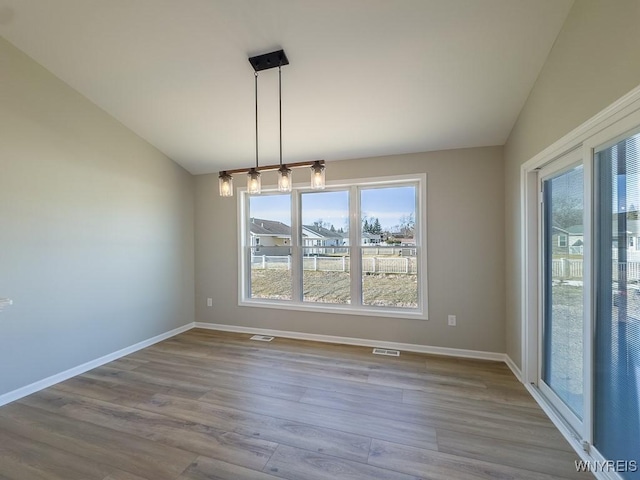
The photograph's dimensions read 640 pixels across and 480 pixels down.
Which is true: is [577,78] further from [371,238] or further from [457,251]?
[371,238]

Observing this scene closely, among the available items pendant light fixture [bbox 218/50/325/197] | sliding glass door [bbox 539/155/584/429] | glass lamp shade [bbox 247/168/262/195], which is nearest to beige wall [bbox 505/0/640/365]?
sliding glass door [bbox 539/155/584/429]

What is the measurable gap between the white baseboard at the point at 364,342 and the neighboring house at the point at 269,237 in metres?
1.17

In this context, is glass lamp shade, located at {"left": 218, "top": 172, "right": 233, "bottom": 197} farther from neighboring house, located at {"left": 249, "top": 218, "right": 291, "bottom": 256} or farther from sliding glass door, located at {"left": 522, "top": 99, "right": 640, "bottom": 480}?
sliding glass door, located at {"left": 522, "top": 99, "right": 640, "bottom": 480}

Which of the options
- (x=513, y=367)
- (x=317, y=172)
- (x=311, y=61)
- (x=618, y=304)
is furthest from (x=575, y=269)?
(x=311, y=61)

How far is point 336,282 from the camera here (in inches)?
151

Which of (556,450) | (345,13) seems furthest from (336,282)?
(345,13)

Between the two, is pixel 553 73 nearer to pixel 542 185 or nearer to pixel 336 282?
pixel 542 185

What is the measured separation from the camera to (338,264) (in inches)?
151

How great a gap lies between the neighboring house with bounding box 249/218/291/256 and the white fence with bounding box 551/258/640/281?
3.01 metres

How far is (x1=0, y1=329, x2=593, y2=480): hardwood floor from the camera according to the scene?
5.43 ft

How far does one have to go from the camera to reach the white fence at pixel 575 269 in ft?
4.56

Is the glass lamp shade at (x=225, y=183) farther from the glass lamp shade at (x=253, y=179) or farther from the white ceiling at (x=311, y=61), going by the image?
the white ceiling at (x=311, y=61)

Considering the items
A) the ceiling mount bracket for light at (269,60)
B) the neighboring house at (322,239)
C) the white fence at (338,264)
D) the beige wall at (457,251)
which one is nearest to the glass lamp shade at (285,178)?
the ceiling mount bracket for light at (269,60)

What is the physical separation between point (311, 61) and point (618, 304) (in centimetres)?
266
